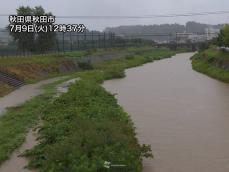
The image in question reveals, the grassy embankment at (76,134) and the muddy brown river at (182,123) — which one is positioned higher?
the grassy embankment at (76,134)

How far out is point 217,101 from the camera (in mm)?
24859

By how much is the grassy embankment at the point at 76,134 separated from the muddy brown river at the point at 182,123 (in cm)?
96

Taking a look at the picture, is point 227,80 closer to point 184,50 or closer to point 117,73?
point 117,73

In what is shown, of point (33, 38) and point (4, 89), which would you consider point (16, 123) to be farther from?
point (33, 38)

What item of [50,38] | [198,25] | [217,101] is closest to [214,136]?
[217,101]

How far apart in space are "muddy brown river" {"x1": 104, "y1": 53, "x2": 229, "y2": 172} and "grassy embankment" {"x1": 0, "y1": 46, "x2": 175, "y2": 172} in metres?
0.96

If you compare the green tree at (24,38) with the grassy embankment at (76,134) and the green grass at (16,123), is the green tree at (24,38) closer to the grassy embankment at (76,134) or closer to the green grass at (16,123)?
the green grass at (16,123)

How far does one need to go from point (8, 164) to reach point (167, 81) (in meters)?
25.5

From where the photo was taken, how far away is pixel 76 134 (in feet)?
42.3

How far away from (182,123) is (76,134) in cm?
679

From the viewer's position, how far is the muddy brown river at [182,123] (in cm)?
1294

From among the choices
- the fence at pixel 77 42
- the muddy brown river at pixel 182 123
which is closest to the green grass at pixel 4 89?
the muddy brown river at pixel 182 123

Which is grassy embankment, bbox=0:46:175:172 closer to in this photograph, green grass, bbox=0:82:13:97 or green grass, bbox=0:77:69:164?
green grass, bbox=0:77:69:164

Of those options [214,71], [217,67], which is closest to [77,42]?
[217,67]
